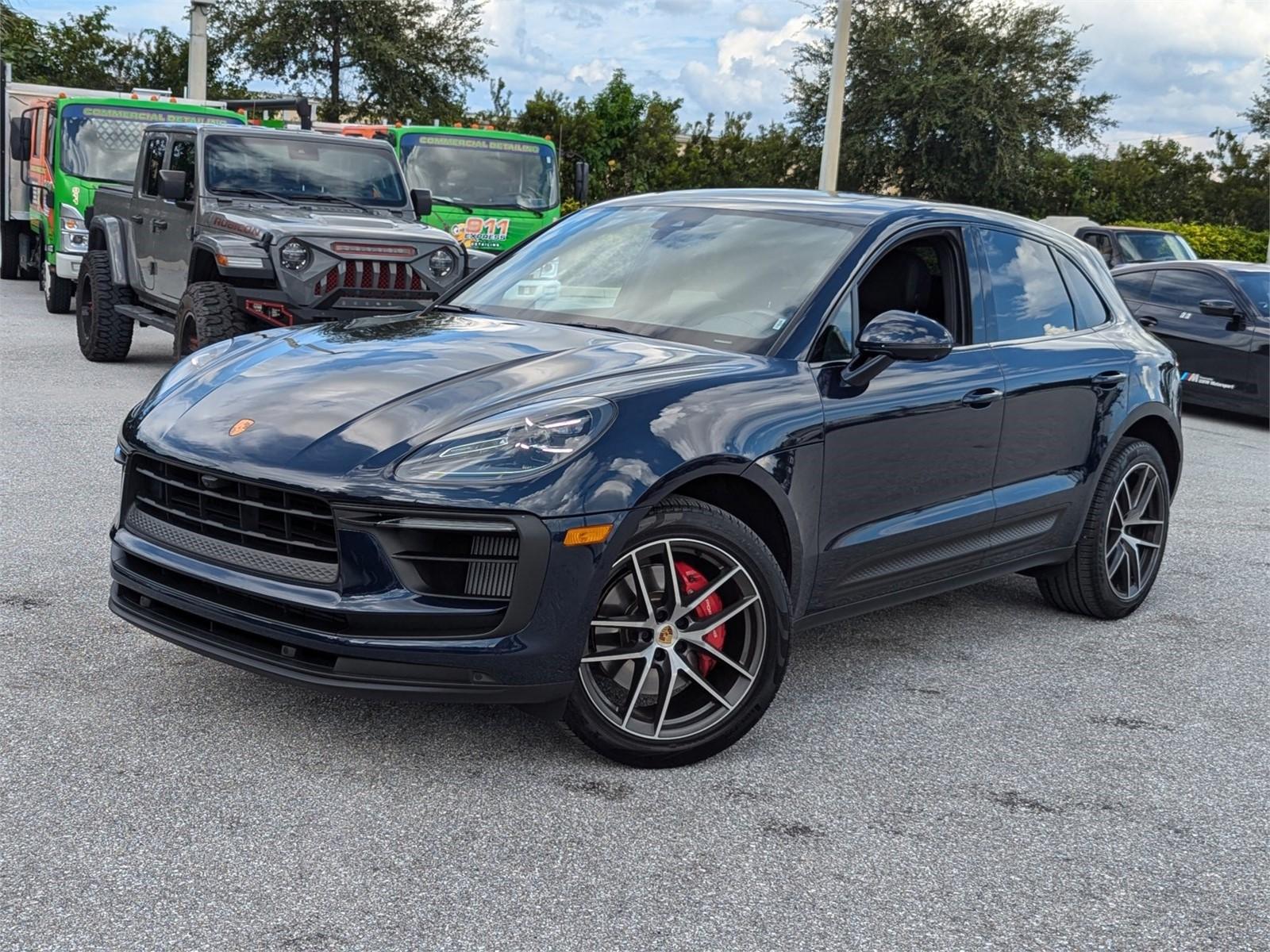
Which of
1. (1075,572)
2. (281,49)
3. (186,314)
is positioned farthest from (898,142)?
(1075,572)

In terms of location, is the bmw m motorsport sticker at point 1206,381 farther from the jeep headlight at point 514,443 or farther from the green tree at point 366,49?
the green tree at point 366,49

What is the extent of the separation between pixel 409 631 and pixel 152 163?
9.47m

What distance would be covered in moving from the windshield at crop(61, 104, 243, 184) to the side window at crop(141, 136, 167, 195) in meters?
3.86

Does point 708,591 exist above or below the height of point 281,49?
below

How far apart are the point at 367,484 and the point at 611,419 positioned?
2.20ft

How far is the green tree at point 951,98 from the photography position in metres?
35.8

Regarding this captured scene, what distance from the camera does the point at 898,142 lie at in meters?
36.6

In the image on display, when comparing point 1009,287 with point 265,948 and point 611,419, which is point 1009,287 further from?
point 265,948

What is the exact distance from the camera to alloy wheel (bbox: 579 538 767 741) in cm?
401

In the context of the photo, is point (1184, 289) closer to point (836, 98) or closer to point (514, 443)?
point (836, 98)

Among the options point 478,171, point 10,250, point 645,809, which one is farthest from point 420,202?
point 10,250

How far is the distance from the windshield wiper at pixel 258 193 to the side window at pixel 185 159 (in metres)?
0.27

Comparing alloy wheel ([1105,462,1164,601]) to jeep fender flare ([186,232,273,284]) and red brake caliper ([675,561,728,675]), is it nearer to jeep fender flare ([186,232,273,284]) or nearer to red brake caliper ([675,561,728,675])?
red brake caliper ([675,561,728,675])

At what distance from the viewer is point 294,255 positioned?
33.0ft
